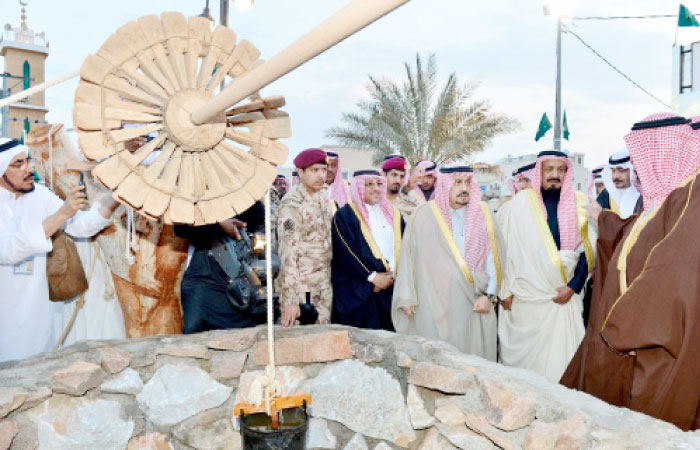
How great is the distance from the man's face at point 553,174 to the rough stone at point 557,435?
2415 mm

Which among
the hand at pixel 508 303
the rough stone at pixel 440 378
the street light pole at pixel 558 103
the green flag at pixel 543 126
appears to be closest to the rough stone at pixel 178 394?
the rough stone at pixel 440 378

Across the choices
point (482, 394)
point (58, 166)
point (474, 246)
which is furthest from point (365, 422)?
point (58, 166)

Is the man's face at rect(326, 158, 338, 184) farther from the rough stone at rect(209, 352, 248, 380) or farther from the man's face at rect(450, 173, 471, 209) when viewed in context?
the rough stone at rect(209, 352, 248, 380)

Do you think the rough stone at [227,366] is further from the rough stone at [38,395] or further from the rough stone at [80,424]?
the rough stone at [38,395]

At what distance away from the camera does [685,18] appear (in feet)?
49.0

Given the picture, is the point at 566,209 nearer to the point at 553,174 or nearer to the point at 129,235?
the point at 553,174

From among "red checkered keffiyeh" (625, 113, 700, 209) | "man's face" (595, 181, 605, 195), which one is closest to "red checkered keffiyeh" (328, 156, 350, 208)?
"red checkered keffiyeh" (625, 113, 700, 209)

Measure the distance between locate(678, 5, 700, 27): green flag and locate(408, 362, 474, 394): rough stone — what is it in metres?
16.3

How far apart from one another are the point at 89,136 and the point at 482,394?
6.22 feet

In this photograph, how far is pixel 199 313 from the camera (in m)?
2.99

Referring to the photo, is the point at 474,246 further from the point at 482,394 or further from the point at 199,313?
the point at 199,313

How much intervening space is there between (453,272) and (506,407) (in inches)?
68.9

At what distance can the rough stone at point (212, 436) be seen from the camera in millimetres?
2678

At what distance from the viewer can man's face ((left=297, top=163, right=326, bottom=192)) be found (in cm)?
397
